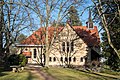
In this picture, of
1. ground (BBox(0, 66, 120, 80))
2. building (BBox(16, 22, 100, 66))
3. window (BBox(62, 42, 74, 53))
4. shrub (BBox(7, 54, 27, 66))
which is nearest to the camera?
ground (BBox(0, 66, 120, 80))

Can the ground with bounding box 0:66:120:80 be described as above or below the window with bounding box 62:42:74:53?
below

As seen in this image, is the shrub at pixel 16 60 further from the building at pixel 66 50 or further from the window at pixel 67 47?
the window at pixel 67 47

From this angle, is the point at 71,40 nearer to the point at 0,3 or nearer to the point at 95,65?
the point at 95,65

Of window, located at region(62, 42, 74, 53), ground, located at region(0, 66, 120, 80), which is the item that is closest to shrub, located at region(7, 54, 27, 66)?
ground, located at region(0, 66, 120, 80)

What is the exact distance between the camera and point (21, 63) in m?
38.6

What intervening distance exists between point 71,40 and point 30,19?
24.8 metres

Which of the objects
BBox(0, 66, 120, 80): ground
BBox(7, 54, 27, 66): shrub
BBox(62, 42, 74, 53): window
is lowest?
BBox(0, 66, 120, 80): ground

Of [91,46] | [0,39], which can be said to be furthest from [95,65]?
[0,39]

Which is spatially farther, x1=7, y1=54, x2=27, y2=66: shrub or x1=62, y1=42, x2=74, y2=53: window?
x1=62, y1=42, x2=74, y2=53: window

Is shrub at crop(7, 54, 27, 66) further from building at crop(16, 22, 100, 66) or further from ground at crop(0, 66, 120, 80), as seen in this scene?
building at crop(16, 22, 100, 66)

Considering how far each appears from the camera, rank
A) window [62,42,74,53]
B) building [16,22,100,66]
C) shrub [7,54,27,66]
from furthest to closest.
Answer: window [62,42,74,53]
building [16,22,100,66]
shrub [7,54,27,66]

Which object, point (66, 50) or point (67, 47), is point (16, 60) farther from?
point (67, 47)

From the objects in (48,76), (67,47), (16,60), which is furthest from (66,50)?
(48,76)

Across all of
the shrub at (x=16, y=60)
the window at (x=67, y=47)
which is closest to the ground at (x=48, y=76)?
the shrub at (x=16, y=60)
